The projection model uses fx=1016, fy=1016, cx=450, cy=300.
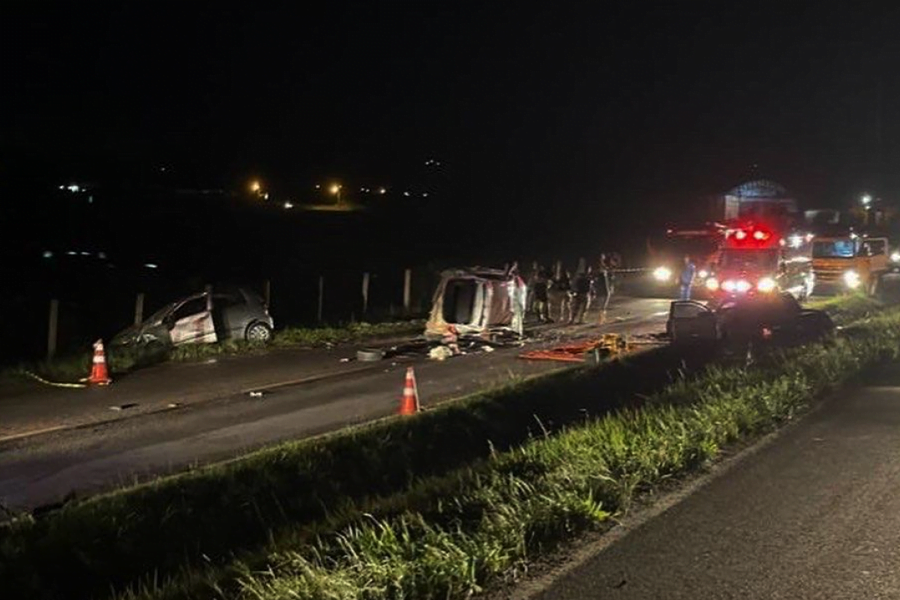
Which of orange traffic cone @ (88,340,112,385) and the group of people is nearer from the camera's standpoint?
orange traffic cone @ (88,340,112,385)

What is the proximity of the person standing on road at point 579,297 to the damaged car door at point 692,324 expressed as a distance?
5247 mm

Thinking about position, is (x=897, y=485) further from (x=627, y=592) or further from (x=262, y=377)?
(x=262, y=377)

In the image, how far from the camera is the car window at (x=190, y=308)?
20.4 m

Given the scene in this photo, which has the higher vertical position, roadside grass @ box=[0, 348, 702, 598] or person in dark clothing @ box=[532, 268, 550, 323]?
person in dark clothing @ box=[532, 268, 550, 323]

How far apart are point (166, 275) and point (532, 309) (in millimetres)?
12442

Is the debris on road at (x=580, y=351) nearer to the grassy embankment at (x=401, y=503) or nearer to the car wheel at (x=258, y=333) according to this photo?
the grassy embankment at (x=401, y=503)

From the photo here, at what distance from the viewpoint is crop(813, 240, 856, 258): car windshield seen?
36.2 m

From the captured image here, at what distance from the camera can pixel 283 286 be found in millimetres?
33781

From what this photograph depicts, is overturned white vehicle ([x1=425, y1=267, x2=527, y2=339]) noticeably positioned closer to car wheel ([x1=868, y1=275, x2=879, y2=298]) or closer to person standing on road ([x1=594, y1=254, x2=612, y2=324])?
person standing on road ([x1=594, y1=254, x2=612, y2=324])

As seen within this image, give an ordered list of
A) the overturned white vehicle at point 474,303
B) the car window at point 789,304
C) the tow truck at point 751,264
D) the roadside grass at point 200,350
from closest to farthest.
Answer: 1. the roadside grass at point 200,350
2. the car window at point 789,304
3. the overturned white vehicle at point 474,303
4. the tow truck at point 751,264

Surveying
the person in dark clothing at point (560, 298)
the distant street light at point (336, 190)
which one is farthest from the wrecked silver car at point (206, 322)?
the distant street light at point (336, 190)

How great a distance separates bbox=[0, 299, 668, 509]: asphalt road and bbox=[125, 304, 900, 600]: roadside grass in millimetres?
3938

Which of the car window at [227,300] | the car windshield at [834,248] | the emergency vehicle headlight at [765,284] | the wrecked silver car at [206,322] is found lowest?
the wrecked silver car at [206,322]

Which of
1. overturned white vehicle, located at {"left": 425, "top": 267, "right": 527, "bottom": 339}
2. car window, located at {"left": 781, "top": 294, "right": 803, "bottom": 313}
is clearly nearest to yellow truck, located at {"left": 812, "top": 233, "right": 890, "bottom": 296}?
car window, located at {"left": 781, "top": 294, "right": 803, "bottom": 313}
